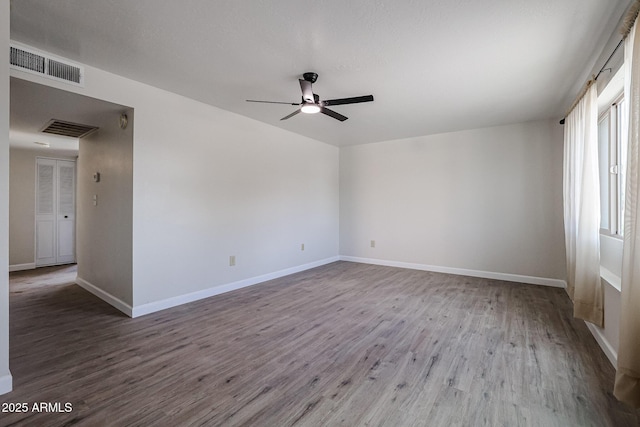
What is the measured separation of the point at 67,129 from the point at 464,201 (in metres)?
6.18

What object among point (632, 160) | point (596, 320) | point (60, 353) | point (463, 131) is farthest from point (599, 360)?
point (60, 353)

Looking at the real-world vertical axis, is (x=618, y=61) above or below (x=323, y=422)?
above

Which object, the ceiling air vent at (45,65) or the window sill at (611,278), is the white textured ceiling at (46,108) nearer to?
the ceiling air vent at (45,65)

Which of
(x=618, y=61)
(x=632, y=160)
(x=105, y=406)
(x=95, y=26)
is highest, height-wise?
(x=95, y=26)

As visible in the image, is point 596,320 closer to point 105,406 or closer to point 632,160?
point 632,160

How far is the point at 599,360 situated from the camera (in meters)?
2.21

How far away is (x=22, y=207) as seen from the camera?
5496 mm

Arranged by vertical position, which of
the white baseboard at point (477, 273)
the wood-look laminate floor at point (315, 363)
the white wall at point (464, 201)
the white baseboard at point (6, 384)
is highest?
the white wall at point (464, 201)

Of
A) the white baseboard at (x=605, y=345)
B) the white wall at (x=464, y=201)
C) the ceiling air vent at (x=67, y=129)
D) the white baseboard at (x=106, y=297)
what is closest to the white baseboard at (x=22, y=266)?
the white baseboard at (x=106, y=297)

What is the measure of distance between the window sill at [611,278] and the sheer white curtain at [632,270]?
0.75 m

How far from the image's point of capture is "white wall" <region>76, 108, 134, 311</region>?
3184mm

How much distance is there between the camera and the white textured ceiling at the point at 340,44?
1938 mm

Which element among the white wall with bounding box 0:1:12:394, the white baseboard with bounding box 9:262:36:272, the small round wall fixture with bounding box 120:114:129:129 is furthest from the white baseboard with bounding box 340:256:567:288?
the white baseboard with bounding box 9:262:36:272

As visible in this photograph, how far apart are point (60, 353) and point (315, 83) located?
3.35 meters
